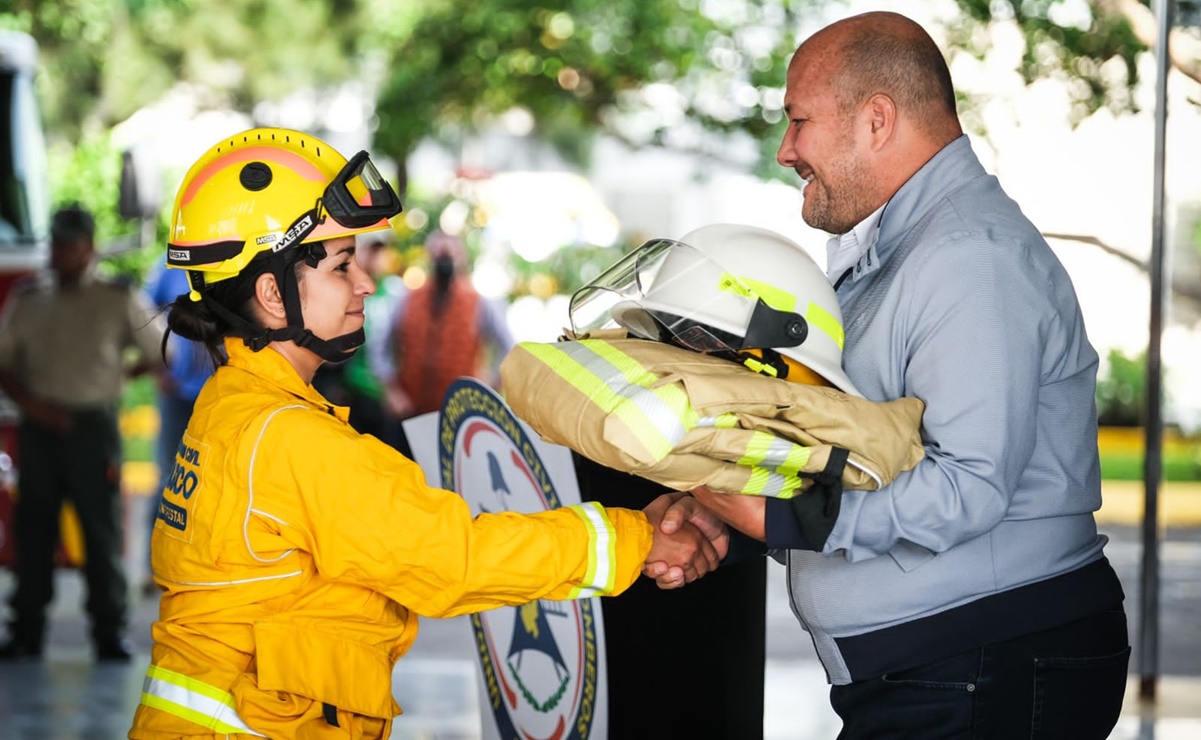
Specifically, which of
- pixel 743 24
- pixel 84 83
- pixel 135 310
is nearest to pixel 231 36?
pixel 84 83

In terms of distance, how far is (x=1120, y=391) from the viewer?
47.6 ft

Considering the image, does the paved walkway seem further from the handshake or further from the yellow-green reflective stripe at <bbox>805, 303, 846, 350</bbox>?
the yellow-green reflective stripe at <bbox>805, 303, 846, 350</bbox>

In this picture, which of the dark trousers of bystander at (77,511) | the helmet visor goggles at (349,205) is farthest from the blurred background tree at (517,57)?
the dark trousers of bystander at (77,511)

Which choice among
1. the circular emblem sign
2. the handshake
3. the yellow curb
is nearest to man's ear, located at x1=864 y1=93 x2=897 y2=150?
the handshake

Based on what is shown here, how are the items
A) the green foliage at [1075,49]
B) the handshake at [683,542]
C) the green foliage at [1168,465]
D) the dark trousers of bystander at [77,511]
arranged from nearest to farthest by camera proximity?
1. the handshake at [683,542]
2. the dark trousers of bystander at [77,511]
3. the green foliage at [1075,49]
4. the green foliage at [1168,465]

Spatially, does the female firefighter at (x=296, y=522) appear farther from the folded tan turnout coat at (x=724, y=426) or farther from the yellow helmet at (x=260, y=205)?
the folded tan turnout coat at (x=724, y=426)

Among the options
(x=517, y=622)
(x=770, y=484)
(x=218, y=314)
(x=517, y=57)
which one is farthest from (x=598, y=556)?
(x=517, y=57)

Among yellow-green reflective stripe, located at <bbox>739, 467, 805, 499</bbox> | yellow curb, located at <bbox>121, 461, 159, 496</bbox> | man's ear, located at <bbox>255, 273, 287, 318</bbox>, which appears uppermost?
man's ear, located at <bbox>255, 273, 287, 318</bbox>

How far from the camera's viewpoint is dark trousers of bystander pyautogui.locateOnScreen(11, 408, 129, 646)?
287 inches

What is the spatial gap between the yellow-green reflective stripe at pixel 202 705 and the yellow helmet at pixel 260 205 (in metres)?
0.77

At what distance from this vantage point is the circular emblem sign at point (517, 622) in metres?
3.57

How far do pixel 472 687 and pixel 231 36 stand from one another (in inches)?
573

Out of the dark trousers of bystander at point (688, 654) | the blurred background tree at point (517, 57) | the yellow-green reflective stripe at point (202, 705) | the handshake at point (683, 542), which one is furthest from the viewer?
the blurred background tree at point (517, 57)

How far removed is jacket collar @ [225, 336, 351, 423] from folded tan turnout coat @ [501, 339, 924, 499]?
0.57 m
